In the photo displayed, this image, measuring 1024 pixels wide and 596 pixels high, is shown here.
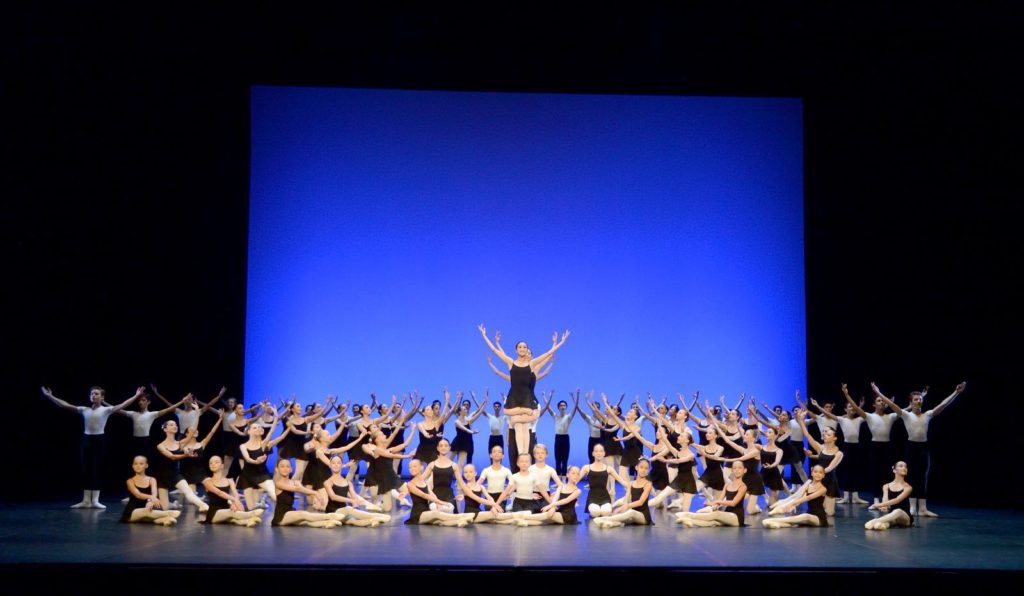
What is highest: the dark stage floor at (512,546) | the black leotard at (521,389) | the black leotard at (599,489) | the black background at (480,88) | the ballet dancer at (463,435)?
the black background at (480,88)

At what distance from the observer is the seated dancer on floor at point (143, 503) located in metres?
8.01

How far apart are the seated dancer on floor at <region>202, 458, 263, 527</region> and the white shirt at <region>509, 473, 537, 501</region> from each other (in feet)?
7.20

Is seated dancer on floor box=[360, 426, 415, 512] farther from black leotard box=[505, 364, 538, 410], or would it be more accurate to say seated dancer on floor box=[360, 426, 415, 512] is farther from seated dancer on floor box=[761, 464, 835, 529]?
seated dancer on floor box=[761, 464, 835, 529]

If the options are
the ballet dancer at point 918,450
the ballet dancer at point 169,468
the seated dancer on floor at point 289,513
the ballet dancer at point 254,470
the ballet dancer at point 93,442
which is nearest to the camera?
the seated dancer on floor at point 289,513

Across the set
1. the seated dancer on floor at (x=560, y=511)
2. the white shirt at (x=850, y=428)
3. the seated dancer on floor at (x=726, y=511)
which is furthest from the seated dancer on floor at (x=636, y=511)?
the white shirt at (x=850, y=428)

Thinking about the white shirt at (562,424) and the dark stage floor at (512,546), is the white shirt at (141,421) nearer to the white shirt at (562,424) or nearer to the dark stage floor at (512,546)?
the dark stage floor at (512,546)

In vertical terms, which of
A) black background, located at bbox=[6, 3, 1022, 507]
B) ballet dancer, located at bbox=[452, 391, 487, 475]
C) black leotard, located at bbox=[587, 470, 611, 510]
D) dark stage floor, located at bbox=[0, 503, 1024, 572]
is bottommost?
dark stage floor, located at bbox=[0, 503, 1024, 572]

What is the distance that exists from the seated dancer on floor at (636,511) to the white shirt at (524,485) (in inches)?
24.1

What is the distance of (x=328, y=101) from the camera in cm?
1295

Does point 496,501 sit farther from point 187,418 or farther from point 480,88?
point 480,88

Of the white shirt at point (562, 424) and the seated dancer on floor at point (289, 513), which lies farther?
the white shirt at point (562, 424)

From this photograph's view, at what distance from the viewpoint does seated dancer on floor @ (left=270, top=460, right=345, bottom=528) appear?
791cm

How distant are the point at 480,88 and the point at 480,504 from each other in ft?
16.4

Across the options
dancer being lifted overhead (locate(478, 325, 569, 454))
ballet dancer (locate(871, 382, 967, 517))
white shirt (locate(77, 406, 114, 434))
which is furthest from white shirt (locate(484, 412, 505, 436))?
ballet dancer (locate(871, 382, 967, 517))
